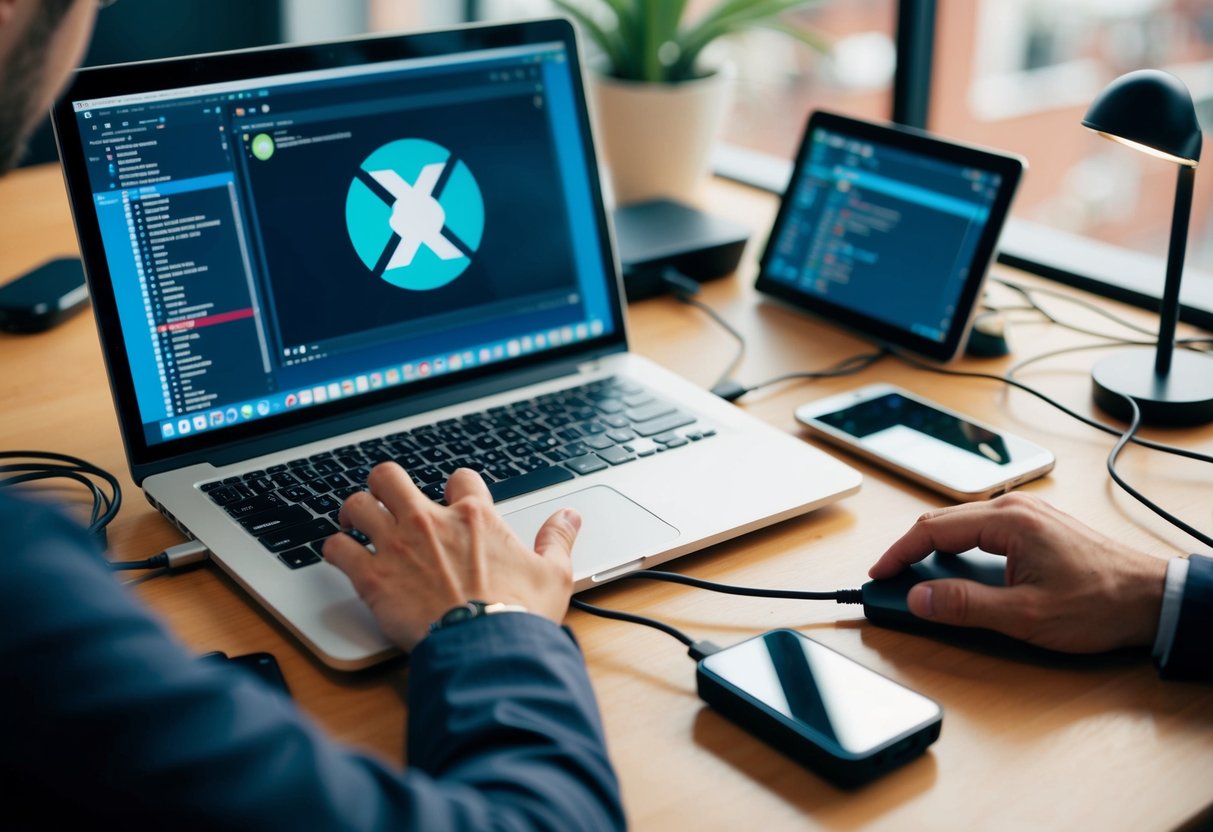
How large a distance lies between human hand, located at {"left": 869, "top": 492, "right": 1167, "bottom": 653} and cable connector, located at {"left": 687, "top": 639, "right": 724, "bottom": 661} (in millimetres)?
146

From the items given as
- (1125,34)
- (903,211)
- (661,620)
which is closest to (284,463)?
(661,620)

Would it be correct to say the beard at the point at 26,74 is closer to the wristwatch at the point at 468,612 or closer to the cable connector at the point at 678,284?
the wristwatch at the point at 468,612

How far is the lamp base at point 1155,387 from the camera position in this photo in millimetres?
1096

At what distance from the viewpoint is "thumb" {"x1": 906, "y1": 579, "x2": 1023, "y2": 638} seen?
0.77m

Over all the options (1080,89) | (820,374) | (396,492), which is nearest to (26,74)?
(396,492)

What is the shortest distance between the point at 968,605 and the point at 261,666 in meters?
0.49

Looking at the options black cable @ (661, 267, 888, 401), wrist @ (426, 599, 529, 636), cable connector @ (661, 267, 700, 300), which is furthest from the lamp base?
wrist @ (426, 599, 529, 636)

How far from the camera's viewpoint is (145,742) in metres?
0.50

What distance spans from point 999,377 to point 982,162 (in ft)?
0.75

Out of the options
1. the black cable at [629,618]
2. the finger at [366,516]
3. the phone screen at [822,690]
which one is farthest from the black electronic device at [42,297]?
the phone screen at [822,690]

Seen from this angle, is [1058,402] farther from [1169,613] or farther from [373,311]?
[373,311]

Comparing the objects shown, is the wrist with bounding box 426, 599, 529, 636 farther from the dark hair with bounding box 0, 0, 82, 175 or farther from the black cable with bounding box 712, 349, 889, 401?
the black cable with bounding box 712, 349, 889, 401

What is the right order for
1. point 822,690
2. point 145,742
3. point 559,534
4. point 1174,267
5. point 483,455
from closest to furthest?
1. point 145,742
2. point 822,690
3. point 559,534
4. point 483,455
5. point 1174,267

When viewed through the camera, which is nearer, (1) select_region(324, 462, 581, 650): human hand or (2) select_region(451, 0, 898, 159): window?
(1) select_region(324, 462, 581, 650): human hand
